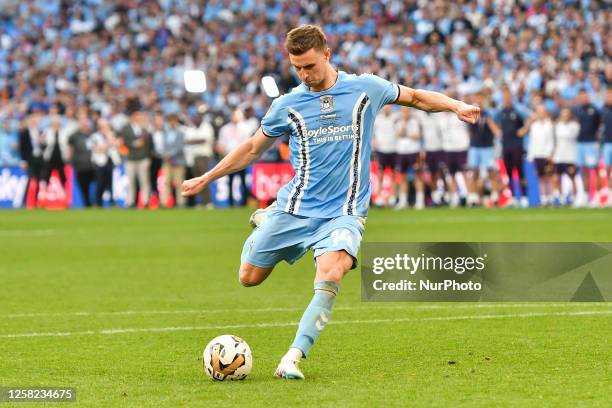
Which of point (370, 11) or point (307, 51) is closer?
point (307, 51)

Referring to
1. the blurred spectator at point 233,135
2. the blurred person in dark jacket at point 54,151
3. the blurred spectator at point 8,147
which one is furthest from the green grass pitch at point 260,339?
the blurred spectator at point 8,147

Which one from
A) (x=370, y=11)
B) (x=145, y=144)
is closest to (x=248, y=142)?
(x=145, y=144)

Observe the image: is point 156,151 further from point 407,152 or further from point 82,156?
point 407,152

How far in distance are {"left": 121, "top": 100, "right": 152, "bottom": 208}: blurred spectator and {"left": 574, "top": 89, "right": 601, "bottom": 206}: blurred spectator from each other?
978 centimetres

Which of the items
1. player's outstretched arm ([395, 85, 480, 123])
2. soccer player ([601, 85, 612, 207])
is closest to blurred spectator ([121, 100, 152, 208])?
soccer player ([601, 85, 612, 207])

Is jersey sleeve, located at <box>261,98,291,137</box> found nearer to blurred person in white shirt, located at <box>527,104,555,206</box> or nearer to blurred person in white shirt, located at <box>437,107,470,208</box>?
blurred person in white shirt, located at <box>527,104,555,206</box>

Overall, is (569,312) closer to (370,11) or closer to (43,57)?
(370,11)

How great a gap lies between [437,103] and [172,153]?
72.2 feet

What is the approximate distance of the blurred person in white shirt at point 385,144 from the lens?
93.8 ft

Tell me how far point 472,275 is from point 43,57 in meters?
30.6

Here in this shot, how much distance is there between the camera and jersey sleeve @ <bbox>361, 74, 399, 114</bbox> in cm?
800

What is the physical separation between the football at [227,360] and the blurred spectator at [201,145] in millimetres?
22000

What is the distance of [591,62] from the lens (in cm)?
3095

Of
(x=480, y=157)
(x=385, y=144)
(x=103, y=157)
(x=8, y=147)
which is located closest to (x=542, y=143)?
(x=480, y=157)
